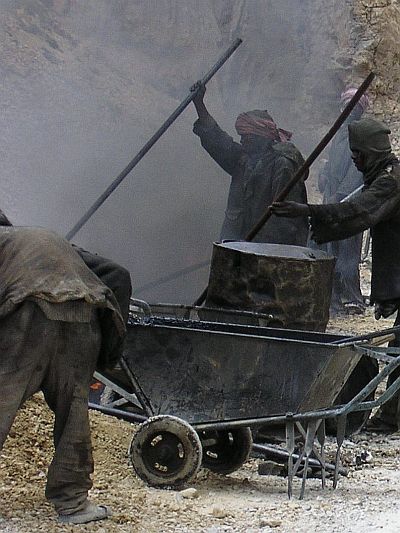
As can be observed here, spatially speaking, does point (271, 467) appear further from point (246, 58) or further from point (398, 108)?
point (398, 108)

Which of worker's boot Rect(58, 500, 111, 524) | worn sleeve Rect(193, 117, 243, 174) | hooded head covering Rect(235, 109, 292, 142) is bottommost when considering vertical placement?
worker's boot Rect(58, 500, 111, 524)

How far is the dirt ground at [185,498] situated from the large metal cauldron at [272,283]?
1210 millimetres

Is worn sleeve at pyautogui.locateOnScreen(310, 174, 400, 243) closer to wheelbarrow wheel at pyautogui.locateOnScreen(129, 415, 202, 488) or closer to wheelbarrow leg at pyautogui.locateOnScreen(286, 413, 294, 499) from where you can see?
wheelbarrow leg at pyautogui.locateOnScreen(286, 413, 294, 499)

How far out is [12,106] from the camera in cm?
1063

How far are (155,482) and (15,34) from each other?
283 inches

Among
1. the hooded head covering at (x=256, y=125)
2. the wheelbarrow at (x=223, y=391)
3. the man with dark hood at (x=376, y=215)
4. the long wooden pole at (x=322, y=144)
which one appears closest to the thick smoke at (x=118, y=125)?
the hooded head covering at (x=256, y=125)

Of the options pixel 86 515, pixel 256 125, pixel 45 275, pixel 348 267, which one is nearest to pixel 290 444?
pixel 86 515

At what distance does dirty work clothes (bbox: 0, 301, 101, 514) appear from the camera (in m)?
4.32

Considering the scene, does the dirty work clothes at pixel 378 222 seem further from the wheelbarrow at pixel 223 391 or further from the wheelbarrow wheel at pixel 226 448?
the wheelbarrow wheel at pixel 226 448

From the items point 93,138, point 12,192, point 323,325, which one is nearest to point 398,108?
point 93,138

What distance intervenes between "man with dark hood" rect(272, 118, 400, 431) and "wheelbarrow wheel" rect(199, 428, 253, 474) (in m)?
1.61

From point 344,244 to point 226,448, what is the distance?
6.66 meters

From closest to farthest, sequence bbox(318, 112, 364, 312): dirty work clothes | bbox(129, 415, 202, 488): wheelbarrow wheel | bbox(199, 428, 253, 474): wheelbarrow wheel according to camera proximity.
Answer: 1. bbox(129, 415, 202, 488): wheelbarrow wheel
2. bbox(199, 428, 253, 474): wheelbarrow wheel
3. bbox(318, 112, 364, 312): dirty work clothes

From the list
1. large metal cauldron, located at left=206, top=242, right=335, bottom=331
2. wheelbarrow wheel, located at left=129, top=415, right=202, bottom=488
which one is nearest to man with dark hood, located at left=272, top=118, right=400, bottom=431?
large metal cauldron, located at left=206, top=242, right=335, bottom=331
